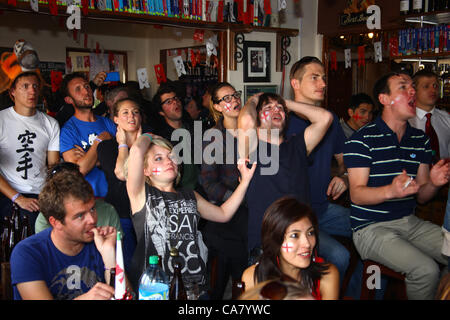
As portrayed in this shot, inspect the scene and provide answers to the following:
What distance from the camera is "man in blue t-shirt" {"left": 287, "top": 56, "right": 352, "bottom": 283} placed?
2.60 meters

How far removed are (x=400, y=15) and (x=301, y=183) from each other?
313 cm

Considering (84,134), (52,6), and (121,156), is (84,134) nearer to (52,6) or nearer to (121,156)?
(121,156)

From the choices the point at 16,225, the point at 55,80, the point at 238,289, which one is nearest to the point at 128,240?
the point at 16,225

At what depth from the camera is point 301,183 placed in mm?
2293

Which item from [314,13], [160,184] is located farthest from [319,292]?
[314,13]

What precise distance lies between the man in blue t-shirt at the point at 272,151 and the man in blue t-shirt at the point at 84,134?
1039mm

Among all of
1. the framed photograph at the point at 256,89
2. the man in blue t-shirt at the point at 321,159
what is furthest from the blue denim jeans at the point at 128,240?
the framed photograph at the point at 256,89

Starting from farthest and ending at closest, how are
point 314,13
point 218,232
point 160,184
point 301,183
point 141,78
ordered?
point 314,13 → point 141,78 → point 218,232 → point 301,183 → point 160,184

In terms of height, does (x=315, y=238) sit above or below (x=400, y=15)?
below

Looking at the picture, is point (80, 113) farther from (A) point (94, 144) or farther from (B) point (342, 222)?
(B) point (342, 222)

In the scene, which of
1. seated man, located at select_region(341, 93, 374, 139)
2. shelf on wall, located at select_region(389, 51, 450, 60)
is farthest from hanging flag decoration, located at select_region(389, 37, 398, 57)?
seated man, located at select_region(341, 93, 374, 139)

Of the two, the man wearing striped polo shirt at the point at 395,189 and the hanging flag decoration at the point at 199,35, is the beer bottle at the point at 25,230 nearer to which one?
the man wearing striped polo shirt at the point at 395,189

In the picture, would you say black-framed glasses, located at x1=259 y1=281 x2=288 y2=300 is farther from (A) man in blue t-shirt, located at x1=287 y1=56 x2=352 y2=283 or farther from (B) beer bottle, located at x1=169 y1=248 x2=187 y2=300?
(A) man in blue t-shirt, located at x1=287 y1=56 x2=352 y2=283

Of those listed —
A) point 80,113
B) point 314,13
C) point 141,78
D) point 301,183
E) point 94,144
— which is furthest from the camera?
point 314,13
